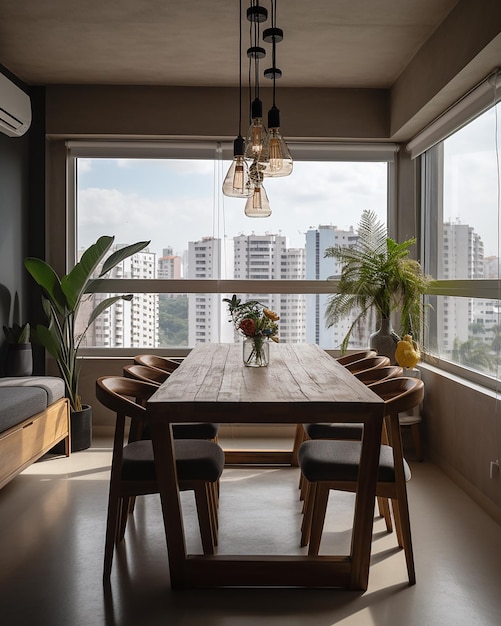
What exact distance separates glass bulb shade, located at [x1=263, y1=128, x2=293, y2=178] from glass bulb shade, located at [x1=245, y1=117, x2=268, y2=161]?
3 cm

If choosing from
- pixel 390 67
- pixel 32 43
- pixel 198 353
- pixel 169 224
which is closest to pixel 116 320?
pixel 169 224

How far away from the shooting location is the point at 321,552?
126 inches

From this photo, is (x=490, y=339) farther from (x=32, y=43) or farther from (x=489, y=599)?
(x=32, y=43)

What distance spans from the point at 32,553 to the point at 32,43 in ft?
11.1

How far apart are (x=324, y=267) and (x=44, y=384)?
103 inches

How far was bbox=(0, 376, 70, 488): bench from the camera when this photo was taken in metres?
3.92

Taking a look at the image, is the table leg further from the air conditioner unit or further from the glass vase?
the air conditioner unit

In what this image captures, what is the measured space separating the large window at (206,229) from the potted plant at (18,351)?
0.80 m

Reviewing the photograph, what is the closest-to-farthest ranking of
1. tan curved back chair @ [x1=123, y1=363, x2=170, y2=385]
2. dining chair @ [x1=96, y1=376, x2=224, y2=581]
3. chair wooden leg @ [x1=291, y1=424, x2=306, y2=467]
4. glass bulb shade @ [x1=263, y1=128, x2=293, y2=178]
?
dining chair @ [x1=96, y1=376, x2=224, y2=581], glass bulb shade @ [x1=263, y1=128, x2=293, y2=178], tan curved back chair @ [x1=123, y1=363, x2=170, y2=385], chair wooden leg @ [x1=291, y1=424, x2=306, y2=467]

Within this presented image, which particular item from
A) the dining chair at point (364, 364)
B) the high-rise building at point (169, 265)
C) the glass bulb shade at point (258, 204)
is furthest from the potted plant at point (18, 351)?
the dining chair at point (364, 364)

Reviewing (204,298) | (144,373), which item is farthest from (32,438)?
(204,298)

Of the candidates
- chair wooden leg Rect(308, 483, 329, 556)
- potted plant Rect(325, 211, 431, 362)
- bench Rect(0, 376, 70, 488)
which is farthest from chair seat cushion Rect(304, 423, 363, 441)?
bench Rect(0, 376, 70, 488)

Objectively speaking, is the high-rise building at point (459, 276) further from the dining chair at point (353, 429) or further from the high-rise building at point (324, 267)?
the high-rise building at point (324, 267)

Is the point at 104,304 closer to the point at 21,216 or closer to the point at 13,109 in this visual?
the point at 21,216
